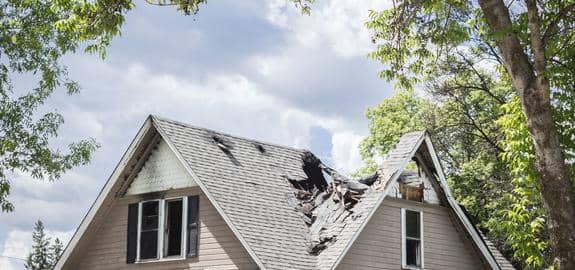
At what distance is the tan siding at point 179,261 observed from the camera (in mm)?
21297

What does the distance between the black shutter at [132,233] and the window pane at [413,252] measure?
275 inches

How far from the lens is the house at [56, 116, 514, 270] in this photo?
21.6 meters

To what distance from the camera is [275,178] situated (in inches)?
962

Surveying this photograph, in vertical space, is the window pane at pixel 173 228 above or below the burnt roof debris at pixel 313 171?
below

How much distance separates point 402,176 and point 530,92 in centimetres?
773

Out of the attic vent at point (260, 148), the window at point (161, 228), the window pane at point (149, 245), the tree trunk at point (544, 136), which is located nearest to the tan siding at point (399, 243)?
the window at point (161, 228)

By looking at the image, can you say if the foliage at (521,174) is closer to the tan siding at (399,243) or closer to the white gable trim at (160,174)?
the tan siding at (399,243)

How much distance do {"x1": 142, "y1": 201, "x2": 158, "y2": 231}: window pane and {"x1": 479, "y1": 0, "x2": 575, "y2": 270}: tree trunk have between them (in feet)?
33.5

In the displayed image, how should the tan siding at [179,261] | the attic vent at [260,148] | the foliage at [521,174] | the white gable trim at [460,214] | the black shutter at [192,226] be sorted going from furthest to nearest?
the attic vent at [260,148], the white gable trim at [460,214], the black shutter at [192,226], the tan siding at [179,261], the foliage at [521,174]

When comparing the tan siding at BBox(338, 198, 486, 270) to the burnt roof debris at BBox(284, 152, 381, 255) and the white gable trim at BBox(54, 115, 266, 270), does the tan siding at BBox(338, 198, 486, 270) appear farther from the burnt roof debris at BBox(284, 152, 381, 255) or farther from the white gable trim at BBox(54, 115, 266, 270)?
the white gable trim at BBox(54, 115, 266, 270)

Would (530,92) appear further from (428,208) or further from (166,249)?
(166,249)

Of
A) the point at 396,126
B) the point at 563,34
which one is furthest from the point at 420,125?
the point at 563,34

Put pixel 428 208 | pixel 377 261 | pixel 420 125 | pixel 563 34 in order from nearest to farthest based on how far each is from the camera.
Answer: pixel 563 34 < pixel 377 261 < pixel 428 208 < pixel 420 125

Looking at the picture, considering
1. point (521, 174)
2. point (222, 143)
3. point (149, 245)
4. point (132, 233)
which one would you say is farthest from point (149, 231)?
point (521, 174)
